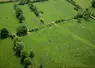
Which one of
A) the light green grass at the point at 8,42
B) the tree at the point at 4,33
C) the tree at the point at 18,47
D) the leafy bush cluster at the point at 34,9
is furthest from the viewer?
the leafy bush cluster at the point at 34,9

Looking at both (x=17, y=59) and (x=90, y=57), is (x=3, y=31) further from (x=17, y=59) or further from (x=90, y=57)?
(x=90, y=57)

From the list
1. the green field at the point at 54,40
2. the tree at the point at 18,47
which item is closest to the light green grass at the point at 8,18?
the green field at the point at 54,40

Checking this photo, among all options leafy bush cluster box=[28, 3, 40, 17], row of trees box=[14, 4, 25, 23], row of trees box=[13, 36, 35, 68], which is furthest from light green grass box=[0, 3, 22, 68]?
leafy bush cluster box=[28, 3, 40, 17]

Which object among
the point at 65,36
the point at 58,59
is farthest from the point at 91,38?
the point at 58,59

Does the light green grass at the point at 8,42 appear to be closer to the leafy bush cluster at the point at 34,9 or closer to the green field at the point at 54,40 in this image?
the green field at the point at 54,40

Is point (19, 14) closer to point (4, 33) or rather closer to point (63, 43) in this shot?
point (4, 33)

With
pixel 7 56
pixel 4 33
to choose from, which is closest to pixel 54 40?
pixel 4 33
